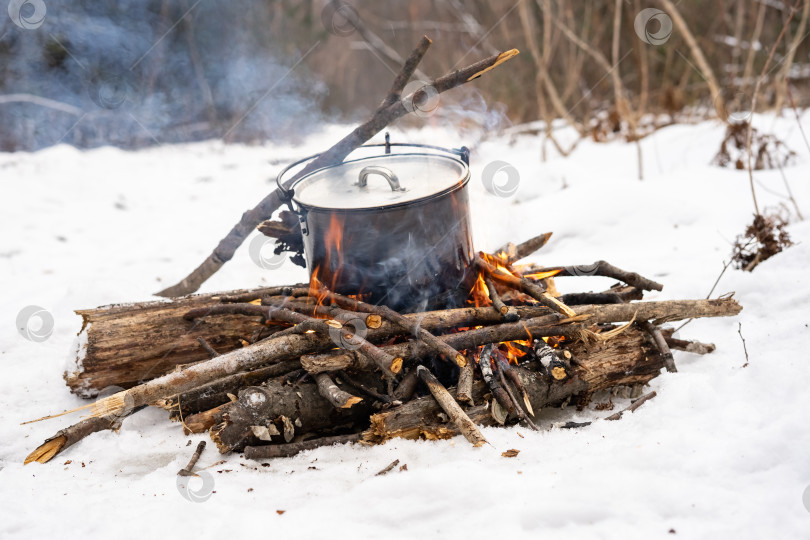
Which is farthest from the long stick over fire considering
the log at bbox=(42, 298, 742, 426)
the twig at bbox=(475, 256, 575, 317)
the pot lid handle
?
the twig at bbox=(475, 256, 575, 317)

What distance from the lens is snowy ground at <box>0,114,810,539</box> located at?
1984 millimetres

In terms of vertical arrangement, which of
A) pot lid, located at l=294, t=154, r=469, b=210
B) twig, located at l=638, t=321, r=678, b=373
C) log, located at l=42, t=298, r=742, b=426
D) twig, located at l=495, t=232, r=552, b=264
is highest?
pot lid, located at l=294, t=154, r=469, b=210

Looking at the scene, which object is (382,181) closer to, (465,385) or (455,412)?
(465,385)

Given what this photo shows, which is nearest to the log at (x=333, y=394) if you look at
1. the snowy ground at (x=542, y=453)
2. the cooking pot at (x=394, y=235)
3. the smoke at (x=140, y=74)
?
the snowy ground at (x=542, y=453)

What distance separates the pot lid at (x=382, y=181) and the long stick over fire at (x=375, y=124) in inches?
4.1

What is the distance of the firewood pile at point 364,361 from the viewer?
A: 8.36 feet

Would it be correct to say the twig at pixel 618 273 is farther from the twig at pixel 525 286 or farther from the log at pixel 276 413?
the log at pixel 276 413

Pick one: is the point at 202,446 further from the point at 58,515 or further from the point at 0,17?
the point at 0,17

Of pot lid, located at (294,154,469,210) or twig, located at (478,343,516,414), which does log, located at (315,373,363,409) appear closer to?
twig, located at (478,343,516,414)

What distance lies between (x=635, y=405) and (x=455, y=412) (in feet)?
2.95

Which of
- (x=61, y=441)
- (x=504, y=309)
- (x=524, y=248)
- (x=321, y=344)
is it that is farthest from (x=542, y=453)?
(x=61, y=441)

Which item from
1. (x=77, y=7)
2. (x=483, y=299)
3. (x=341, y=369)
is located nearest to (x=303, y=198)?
(x=341, y=369)

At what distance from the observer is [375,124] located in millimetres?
3197

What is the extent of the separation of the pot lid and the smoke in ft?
24.4
